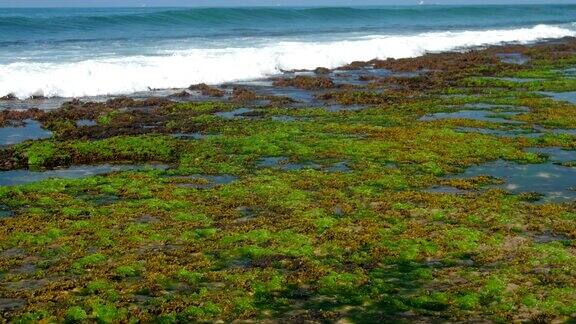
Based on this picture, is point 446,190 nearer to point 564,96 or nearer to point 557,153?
point 557,153

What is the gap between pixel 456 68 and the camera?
45.5 meters

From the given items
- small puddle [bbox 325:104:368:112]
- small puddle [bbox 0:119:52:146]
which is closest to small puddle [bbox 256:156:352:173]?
small puddle [bbox 0:119:52:146]

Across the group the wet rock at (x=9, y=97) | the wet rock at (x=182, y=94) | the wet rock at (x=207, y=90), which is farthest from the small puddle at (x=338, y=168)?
the wet rock at (x=9, y=97)

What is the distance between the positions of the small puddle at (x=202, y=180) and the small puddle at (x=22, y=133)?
8366 mm

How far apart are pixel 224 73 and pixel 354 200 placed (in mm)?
29101

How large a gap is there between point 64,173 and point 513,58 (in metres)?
44.7

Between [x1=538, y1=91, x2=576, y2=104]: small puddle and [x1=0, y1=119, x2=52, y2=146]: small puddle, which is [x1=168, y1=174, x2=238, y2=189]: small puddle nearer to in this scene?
[x1=0, y1=119, x2=52, y2=146]: small puddle

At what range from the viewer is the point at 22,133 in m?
24.9

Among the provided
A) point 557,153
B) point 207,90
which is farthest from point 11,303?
point 207,90

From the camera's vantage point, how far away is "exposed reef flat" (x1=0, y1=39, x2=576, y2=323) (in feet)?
36.3

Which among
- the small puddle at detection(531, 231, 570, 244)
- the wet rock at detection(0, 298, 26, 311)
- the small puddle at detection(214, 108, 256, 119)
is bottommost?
the small puddle at detection(531, 231, 570, 244)

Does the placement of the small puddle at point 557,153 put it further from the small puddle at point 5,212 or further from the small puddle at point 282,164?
the small puddle at point 5,212

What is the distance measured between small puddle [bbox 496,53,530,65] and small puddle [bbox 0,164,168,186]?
126ft

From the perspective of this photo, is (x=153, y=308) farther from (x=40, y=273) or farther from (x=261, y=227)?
(x=261, y=227)
